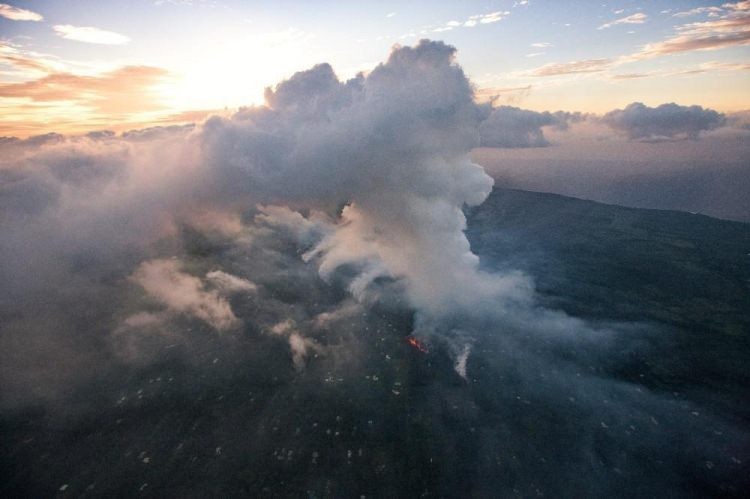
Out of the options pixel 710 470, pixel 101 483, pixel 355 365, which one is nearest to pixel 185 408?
pixel 101 483

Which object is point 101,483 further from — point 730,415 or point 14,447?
point 730,415

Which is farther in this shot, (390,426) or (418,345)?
(418,345)

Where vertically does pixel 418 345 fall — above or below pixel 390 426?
below

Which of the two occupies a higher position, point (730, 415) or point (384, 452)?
point (384, 452)

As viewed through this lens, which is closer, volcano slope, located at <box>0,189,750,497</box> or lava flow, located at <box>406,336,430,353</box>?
volcano slope, located at <box>0,189,750,497</box>

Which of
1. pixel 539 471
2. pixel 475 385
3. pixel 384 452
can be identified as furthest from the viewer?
pixel 475 385

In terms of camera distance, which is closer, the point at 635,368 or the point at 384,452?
the point at 384,452

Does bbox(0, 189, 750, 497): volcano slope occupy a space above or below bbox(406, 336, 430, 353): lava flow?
above

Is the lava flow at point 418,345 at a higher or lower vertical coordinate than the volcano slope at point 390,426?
lower

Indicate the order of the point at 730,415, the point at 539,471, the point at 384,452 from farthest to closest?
the point at 730,415 < the point at 384,452 < the point at 539,471
